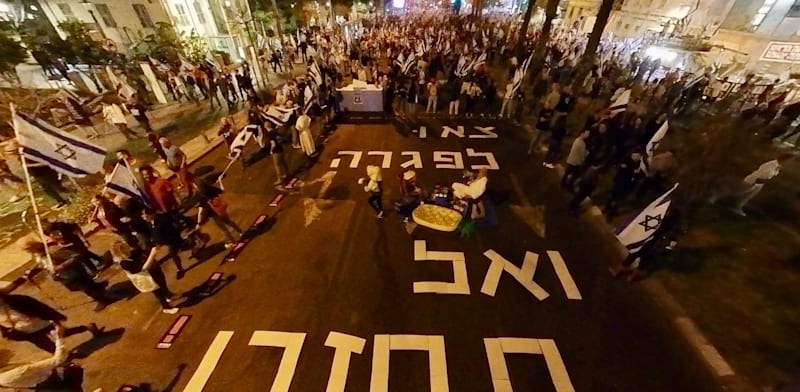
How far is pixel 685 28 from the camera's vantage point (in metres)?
29.7

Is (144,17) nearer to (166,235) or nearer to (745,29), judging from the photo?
(166,235)

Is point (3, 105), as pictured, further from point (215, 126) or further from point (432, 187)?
point (432, 187)

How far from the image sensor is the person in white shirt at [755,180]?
27.9ft

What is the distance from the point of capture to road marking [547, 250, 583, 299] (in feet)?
23.1

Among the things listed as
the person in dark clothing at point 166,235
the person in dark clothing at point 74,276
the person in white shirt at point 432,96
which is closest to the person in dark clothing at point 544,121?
the person in white shirt at point 432,96

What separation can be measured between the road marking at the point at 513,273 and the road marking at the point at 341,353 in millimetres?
3011

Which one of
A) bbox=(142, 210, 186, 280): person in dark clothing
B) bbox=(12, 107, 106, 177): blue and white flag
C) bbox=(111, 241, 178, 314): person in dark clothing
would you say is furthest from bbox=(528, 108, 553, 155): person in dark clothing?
bbox=(12, 107, 106, 177): blue and white flag

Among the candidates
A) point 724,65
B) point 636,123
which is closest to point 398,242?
point 636,123

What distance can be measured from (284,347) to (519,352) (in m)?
4.48

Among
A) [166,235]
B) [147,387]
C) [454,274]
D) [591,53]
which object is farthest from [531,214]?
[591,53]

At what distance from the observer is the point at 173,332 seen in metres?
6.30

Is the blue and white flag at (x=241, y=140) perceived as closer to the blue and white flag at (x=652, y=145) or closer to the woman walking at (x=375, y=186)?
the woman walking at (x=375, y=186)

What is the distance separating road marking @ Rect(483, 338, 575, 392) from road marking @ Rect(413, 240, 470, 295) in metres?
1.33

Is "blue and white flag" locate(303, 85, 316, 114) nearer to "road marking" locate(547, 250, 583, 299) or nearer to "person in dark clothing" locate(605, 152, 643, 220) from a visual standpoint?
"road marking" locate(547, 250, 583, 299)
